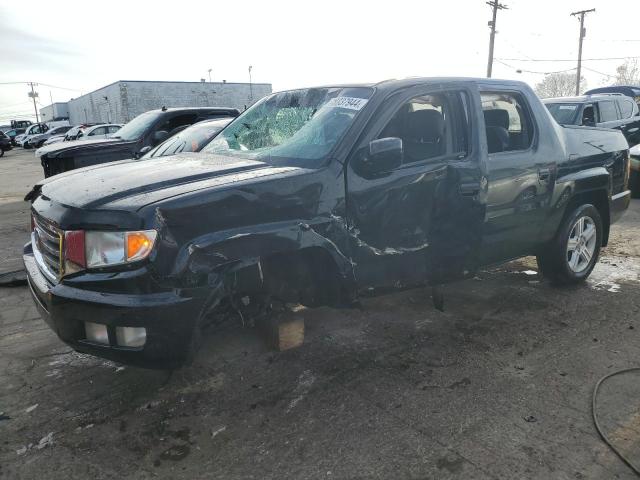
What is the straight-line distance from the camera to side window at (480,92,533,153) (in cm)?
397

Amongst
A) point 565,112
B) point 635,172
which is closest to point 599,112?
point 565,112

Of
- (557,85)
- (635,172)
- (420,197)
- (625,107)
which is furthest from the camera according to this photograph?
(557,85)

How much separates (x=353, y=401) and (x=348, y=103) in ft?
6.30

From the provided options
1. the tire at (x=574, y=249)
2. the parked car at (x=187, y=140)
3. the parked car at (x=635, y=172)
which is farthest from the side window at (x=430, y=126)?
the parked car at (x=635, y=172)

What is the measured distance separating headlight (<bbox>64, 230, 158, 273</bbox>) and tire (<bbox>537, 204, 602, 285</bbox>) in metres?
3.71

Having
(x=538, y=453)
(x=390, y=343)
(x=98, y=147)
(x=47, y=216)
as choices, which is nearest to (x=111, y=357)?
(x=47, y=216)

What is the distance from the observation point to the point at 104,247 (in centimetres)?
253

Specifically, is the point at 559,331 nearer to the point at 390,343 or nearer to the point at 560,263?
the point at 560,263

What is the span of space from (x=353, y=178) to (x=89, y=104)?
65605 millimetres

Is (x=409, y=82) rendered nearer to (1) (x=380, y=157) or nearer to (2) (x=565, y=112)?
(1) (x=380, y=157)

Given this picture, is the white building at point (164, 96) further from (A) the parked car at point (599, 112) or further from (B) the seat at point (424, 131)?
(B) the seat at point (424, 131)

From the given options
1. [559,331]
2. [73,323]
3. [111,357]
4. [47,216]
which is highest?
[47,216]

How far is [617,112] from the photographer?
41.3 ft

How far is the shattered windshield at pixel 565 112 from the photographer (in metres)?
10.7
